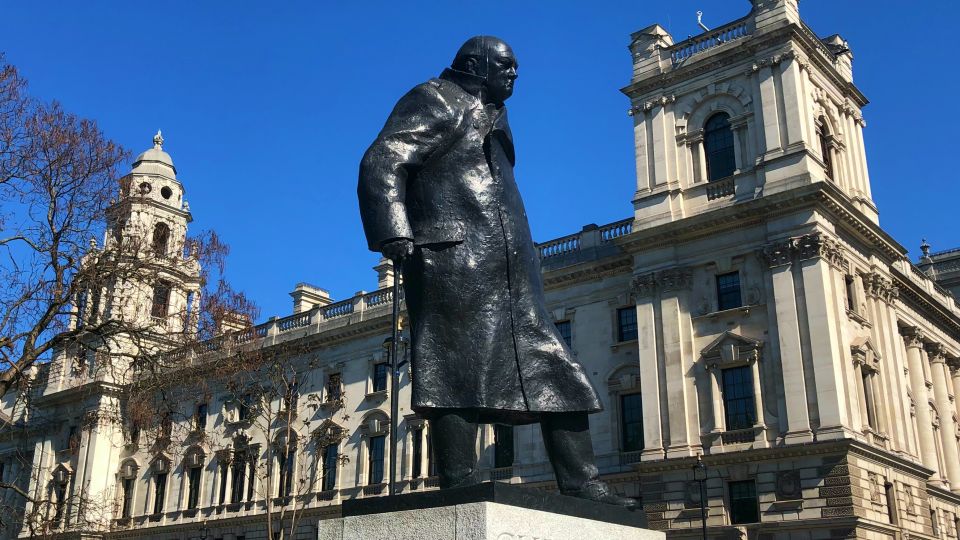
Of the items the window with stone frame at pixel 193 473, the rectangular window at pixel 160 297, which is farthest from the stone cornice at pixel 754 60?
the window with stone frame at pixel 193 473

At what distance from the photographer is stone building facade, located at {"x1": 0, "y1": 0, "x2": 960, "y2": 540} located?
1077 inches

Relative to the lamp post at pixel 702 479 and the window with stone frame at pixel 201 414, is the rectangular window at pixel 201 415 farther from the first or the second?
the lamp post at pixel 702 479

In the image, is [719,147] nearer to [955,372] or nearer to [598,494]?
[955,372]

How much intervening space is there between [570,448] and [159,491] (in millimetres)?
45407

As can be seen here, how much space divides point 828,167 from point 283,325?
25.7m

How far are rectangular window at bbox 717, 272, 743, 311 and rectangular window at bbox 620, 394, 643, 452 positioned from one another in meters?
4.19

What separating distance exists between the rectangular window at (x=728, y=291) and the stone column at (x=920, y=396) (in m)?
9.52

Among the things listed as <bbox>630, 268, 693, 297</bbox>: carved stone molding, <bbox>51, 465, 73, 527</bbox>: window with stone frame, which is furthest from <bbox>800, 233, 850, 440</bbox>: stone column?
<bbox>51, 465, 73, 527</bbox>: window with stone frame

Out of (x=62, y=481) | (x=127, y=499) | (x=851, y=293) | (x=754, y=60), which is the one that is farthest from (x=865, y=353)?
(x=62, y=481)

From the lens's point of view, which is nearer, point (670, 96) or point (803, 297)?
point (803, 297)

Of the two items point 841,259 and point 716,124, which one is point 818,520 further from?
point 716,124

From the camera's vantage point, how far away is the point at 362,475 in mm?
38938

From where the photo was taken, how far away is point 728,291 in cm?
3025

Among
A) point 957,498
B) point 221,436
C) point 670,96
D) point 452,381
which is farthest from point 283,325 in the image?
point 452,381
